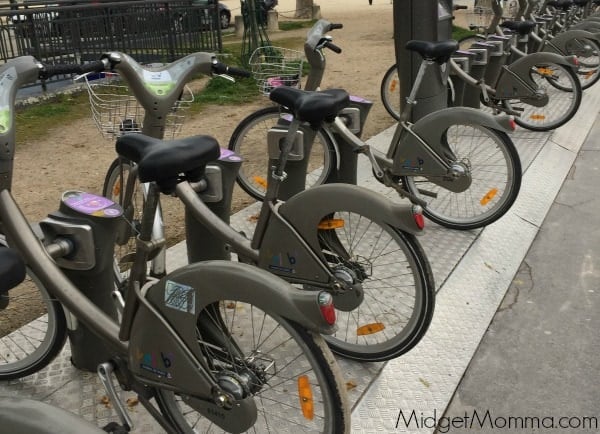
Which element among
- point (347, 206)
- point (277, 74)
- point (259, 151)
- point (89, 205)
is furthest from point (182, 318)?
point (259, 151)

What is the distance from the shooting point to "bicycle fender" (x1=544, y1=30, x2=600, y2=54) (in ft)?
25.0

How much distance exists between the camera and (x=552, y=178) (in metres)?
5.22

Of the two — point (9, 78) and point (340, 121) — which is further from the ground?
point (9, 78)

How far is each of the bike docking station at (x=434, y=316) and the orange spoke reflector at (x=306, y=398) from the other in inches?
16.2

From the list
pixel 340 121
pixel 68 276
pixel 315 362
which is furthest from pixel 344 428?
pixel 340 121

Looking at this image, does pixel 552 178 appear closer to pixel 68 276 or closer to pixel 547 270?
pixel 547 270

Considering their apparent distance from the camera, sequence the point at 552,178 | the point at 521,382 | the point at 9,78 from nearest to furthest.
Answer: the point at 9,78, the point at 521,382, the point at 552,178

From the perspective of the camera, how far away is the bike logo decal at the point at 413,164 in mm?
4035

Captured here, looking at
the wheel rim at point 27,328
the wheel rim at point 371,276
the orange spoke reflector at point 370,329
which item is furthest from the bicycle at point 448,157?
the wheel rim at point 27,328

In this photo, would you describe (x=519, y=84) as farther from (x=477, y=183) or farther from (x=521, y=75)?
(x=477, y=183)

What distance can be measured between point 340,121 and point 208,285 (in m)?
2.09

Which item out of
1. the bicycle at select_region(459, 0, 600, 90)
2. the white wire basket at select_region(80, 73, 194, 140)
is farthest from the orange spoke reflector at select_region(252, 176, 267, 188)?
the bicycle at select_region(459, 0, 600, 90)

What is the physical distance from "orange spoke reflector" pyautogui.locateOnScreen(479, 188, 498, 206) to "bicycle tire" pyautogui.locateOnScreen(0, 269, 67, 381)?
283 cm

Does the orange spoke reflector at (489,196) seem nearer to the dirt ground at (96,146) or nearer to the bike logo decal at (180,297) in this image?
the dirt ground at (96,146)
